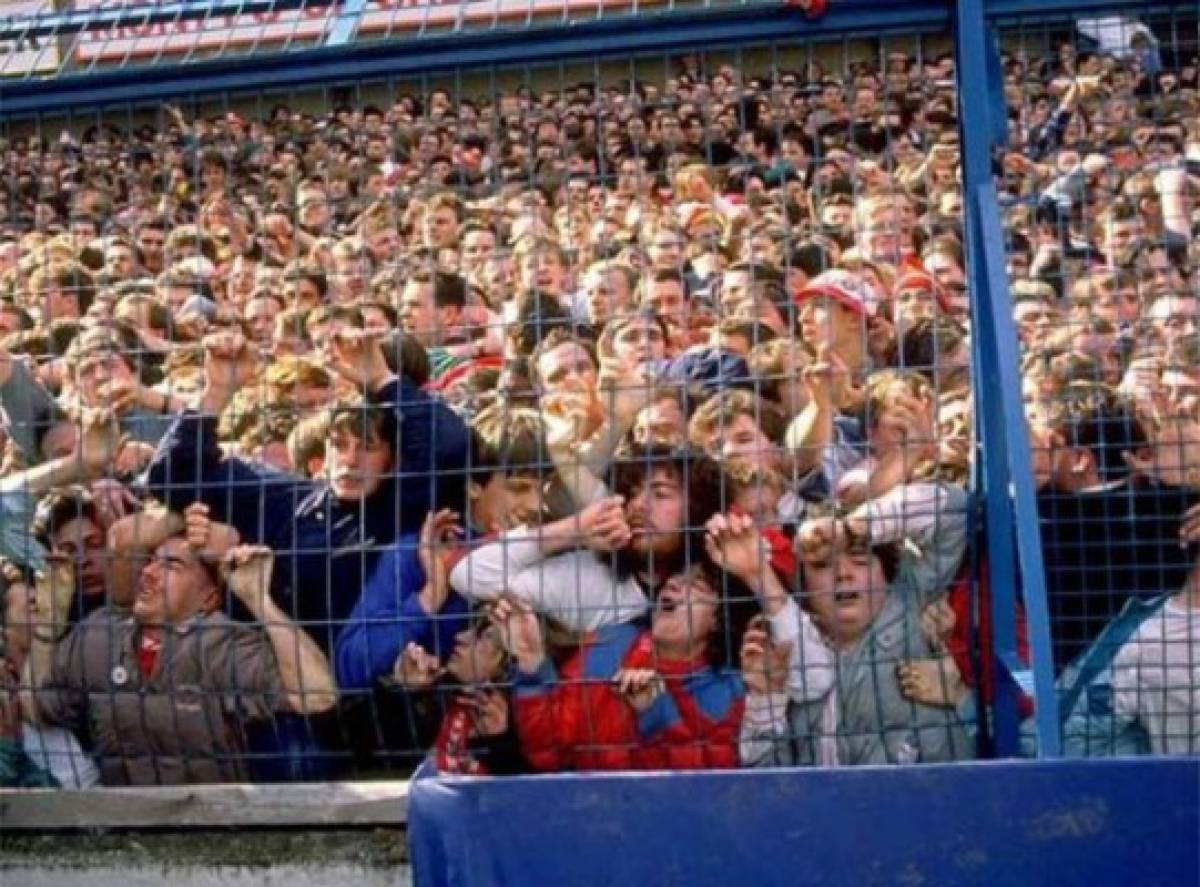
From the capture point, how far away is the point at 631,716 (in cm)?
427

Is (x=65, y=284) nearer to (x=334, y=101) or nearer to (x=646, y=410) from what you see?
(x=334, y=101)

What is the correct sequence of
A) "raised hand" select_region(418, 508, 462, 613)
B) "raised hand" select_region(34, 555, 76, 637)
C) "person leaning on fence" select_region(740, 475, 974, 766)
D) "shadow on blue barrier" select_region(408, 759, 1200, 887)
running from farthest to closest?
"raised hand" select_region(34, 555, 76, 637), "raised hand" select_region(418, 508, 462, 613), "person leaning on fence" select_region(740, 475, 974, 766), "shadow on blue barrier" select_region(408, 759, 1200, 887)

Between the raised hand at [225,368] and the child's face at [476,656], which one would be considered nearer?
the child's face at [476,656]

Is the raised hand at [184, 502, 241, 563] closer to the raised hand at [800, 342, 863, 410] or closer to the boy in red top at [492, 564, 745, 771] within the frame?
the boy in red top at [492, 564, 745, 771]

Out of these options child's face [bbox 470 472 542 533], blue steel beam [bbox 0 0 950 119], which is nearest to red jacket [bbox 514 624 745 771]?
child's face [bbox 470 472 542 533]

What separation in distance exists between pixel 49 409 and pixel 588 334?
48.2 inches

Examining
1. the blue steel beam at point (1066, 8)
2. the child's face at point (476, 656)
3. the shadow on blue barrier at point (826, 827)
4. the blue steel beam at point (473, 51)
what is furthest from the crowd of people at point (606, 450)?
the shadow on blue barrier at point (826, 827)

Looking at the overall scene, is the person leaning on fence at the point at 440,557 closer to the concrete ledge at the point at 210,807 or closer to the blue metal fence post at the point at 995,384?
the concrete ledge at the point at 210,807

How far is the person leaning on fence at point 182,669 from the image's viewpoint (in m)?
4.36

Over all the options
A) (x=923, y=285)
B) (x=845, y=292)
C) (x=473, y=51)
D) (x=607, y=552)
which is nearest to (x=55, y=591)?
(x=607, y=552)

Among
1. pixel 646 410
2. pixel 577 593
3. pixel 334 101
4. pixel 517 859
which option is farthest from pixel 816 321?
pixel 517 859

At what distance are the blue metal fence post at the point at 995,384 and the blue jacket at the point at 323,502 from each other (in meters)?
1.08

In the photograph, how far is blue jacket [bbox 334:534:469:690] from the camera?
4289 mm

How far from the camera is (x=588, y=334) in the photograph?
4883mm
